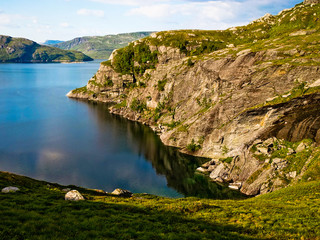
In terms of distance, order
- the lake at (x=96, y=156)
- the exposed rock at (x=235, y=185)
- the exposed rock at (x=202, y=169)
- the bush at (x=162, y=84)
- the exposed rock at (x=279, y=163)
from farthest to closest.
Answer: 1. the bush at (x=162, y=84)
2. the exposed rock at (x=202, y=169)
3. the lake at (x=96, y=156)
4. the exposed rock at (x=235, y=185)
5. the exposed rock at (x=279, y=163)

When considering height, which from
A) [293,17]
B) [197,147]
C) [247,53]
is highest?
[293,17]

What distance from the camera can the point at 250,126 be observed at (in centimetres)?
8981

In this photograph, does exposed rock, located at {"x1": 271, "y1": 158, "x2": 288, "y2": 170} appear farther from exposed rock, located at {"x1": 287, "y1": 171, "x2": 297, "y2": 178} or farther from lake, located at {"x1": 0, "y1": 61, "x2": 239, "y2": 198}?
lake, located at {"x1": 0, "y1": 61, "x2": 239, "y2": 198}

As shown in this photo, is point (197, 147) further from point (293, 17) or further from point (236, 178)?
point (293, 17)

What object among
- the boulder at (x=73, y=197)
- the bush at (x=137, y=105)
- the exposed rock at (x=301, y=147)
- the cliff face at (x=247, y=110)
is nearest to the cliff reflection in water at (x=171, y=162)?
the cliff face at (x=247, y=110)

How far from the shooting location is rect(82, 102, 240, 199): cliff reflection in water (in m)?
73.0

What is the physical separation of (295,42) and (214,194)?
87.4m

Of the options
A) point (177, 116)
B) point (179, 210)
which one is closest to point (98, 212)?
point (179, 210)

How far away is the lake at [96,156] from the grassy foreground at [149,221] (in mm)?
42236

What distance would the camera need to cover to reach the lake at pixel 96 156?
7469 cm

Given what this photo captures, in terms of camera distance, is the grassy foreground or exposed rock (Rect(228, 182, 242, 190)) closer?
the grassy foreground

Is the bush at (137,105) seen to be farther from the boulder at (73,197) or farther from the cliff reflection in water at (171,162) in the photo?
the boulder at (73,197)

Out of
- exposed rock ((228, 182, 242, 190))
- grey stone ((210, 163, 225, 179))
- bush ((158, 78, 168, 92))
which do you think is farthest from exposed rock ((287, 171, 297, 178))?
bush ((158, 78, 168, 92))

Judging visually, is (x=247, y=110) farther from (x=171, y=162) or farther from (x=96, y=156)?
(x=96, y=156)
